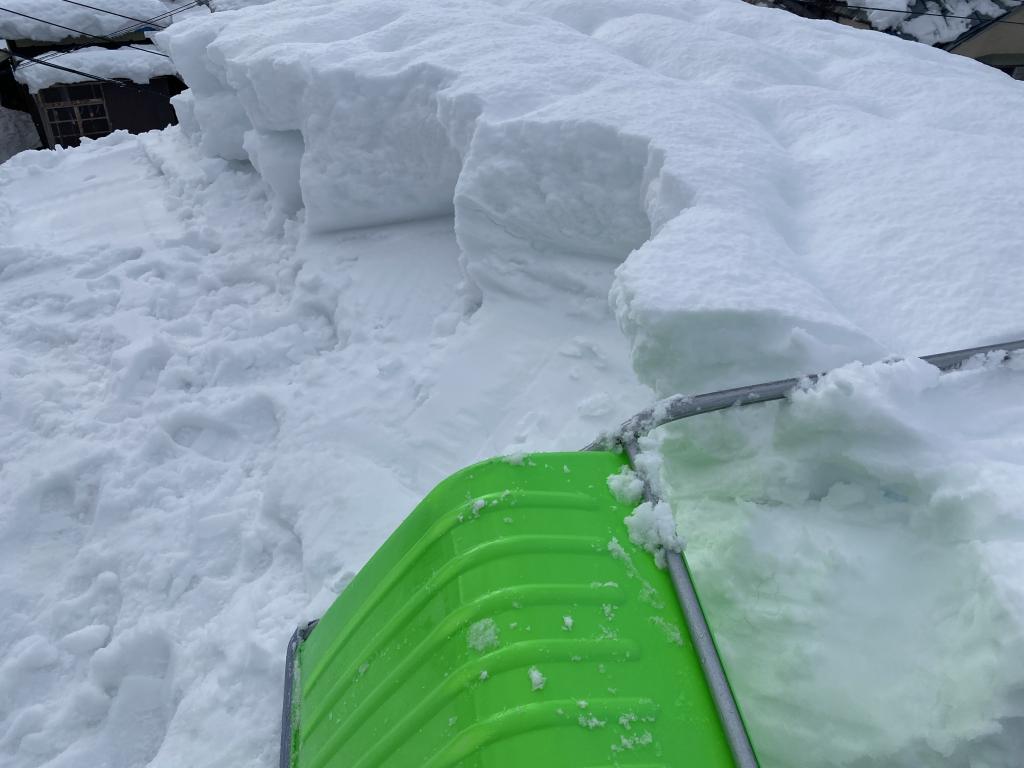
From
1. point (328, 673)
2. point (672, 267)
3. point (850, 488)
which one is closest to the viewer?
point (850, 488)

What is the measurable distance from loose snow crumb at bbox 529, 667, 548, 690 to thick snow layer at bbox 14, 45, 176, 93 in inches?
493

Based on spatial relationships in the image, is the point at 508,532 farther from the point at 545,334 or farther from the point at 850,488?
the point at 545,334

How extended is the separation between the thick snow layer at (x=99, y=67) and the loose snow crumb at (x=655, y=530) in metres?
12.4

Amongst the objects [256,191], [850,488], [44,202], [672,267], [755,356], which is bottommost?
[44,202]

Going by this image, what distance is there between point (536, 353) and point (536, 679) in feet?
4.69

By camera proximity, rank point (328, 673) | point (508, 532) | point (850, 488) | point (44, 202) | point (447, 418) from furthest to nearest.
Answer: point (44, 202) → point (447, 418) → point (328, 673) → point (850, 488) → point (508, 532)

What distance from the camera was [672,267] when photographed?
5.56 feet

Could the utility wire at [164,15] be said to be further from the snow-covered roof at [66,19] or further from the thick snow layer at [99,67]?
the thick snow layer at [99,67]

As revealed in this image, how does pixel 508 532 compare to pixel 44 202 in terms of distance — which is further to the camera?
pixel 44 202

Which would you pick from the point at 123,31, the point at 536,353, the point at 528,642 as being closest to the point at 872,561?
the point at 528,642

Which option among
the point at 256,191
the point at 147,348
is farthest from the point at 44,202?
the point at 147,348

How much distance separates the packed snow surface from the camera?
134cm

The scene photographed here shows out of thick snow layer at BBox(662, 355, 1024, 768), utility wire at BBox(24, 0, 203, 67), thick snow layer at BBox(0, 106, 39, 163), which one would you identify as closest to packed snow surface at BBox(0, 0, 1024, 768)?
thick snow layer at BBox(662, 355, 1024, 768)

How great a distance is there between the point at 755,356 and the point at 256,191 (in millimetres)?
3624
